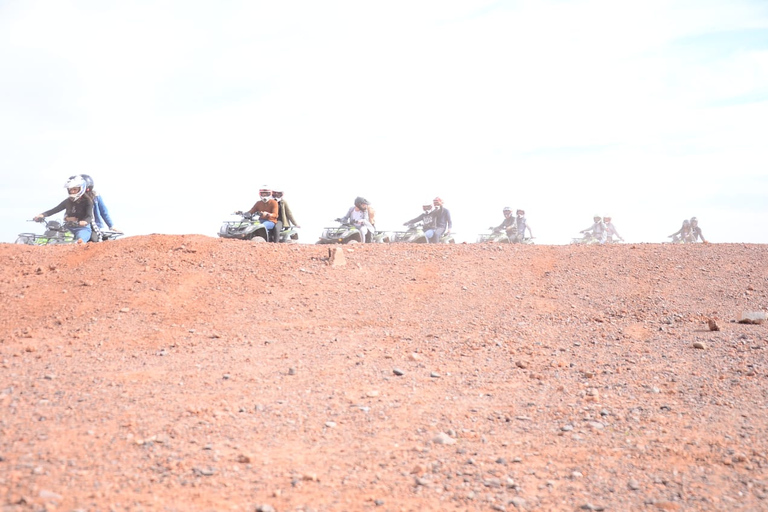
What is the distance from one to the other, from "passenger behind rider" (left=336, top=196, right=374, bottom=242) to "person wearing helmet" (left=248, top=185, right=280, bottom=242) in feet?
8.25

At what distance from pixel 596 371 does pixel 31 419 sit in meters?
6.78

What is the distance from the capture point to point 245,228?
16.7 meters

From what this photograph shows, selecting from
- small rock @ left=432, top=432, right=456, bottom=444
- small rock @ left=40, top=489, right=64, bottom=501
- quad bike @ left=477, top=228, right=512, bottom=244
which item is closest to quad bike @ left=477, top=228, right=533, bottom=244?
quad bike @ left=477, top=228, right=512, bottom=244

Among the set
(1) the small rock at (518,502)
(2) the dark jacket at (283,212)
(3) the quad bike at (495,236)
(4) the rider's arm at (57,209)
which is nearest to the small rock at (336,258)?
(2) the dark jacket at (283,212)

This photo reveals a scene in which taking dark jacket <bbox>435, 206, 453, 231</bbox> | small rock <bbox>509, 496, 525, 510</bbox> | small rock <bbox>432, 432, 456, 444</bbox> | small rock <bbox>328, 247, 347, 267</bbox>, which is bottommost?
small rock <bbox>509, 496, 525, 510</bbox>

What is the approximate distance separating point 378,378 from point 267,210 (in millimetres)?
9537

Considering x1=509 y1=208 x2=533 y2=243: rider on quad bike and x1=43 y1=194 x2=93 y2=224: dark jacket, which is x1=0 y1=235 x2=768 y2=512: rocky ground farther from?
x1=509 y1=208 x2=533 y2=243: rider on quad bike

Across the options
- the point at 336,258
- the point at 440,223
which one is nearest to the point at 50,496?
the point at 336,258

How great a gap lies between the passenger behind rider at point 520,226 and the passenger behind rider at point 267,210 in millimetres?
10639

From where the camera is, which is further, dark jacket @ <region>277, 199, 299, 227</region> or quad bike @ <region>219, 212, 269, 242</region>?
dark jacket @ <region>277, 199, 299, 227</region>

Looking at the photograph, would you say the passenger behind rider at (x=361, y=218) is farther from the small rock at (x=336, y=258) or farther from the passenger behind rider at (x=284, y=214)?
the small rock at (x=336, y=258)

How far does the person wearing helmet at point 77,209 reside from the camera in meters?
15.4

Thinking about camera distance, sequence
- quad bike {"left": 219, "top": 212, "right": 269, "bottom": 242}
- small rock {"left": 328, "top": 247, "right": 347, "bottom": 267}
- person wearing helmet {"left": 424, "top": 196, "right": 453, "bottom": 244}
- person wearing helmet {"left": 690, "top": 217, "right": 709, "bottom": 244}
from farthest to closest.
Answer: person wearing helmet {"left": 690, "top": 217, "right": 709, "bottom": 244}, person wearing helmet {"left": 424, "top": 196, "right": 453, "bottom": 244}, quad bike {"left": 219, "top": 212, "right": 269, "bottom": 242}, small rock {"left": 328, "top": 247, "right": 347, "bottom": 267}

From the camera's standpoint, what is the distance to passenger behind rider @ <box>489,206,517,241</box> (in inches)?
993
